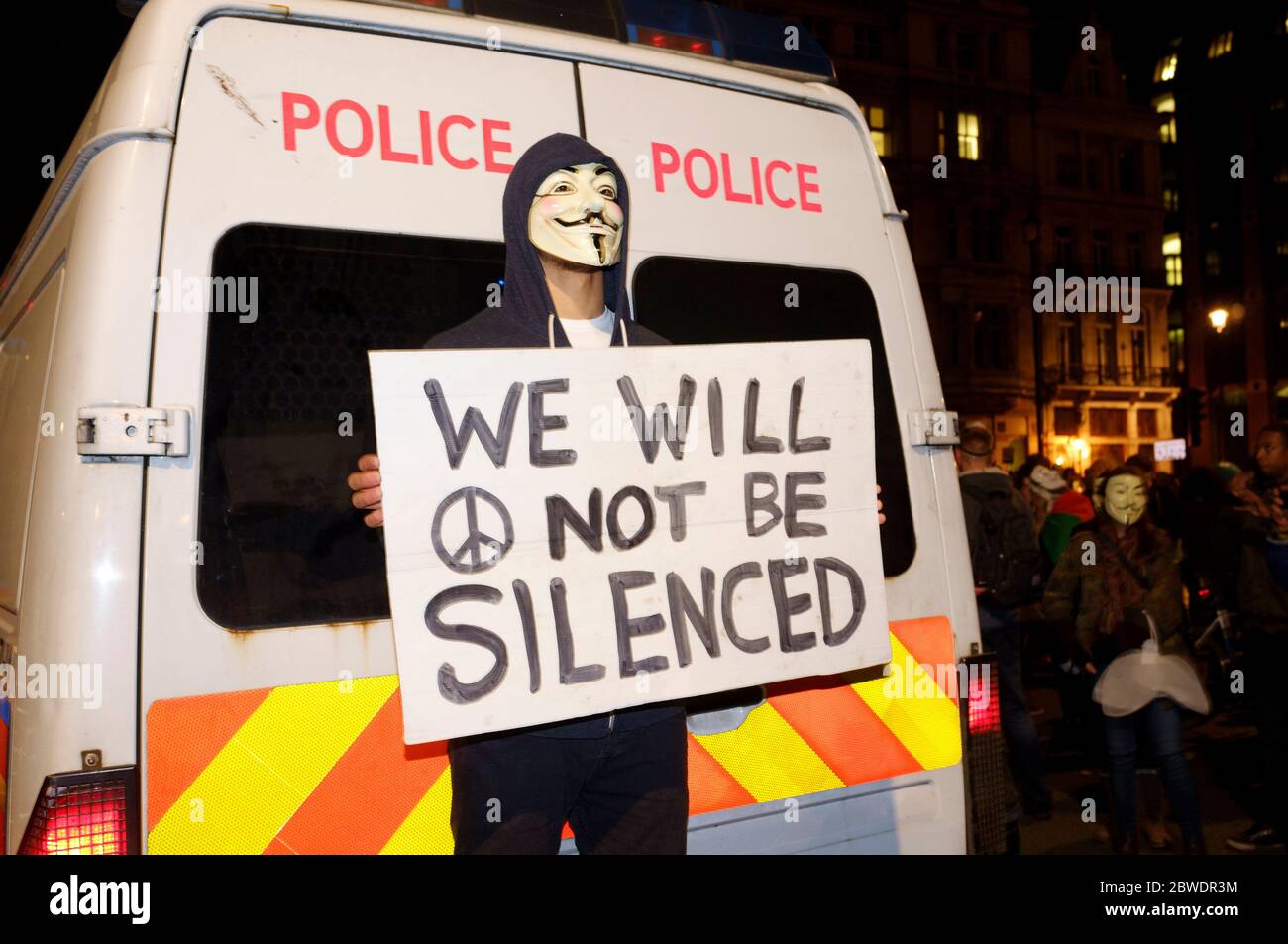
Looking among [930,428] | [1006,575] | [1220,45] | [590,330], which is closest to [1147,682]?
[1006,575]

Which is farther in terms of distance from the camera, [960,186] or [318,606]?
[960,186]

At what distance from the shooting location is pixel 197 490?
210cm

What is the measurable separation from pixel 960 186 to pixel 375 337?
1588 inches

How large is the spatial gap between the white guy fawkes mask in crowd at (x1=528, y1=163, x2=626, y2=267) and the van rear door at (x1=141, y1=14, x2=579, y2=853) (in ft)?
0.44

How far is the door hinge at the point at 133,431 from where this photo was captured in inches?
77.4

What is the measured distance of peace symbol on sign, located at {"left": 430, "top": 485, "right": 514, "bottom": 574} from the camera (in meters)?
2.14

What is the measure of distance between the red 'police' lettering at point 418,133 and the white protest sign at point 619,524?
50cm

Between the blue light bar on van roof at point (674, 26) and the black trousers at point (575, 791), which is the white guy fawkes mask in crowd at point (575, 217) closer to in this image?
the blue light bar on van roof at point (674, 26)

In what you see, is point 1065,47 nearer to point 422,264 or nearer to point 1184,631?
point 1184,631

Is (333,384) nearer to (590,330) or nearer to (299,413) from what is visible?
(299,413)

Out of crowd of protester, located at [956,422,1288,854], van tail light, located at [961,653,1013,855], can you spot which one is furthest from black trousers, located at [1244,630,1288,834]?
van tail light, located at [961,653,1013,855]

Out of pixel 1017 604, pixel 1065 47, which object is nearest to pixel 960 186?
pixel 1065 47

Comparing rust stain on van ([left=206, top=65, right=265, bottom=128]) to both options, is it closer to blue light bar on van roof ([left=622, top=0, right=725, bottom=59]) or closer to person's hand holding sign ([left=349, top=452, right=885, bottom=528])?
person's hand holding sign ([left=349, top=452, right=885, bottom=528])

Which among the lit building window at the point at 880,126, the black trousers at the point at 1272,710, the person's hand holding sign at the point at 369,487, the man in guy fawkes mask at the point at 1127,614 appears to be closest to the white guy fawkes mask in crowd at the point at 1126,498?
the man in guy fawkes mask at the point at 1127,614
